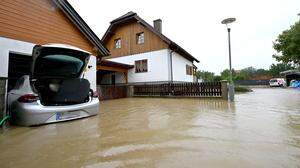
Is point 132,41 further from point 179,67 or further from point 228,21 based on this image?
point 228,21

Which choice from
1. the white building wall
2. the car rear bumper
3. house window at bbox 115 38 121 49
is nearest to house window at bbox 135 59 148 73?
house window at bbox 115 38 121 49

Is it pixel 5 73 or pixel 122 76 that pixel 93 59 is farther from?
pixel 122 76

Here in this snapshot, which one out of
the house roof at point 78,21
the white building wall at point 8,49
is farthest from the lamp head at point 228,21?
the white building wall at point 8,49

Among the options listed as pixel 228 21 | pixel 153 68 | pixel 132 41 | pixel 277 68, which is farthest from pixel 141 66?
pixel 277 68

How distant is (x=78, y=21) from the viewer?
837 cm

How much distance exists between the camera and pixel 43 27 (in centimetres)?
710

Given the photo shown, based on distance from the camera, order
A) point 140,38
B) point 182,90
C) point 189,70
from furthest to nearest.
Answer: point 189,70 → point 140,38 → point 182,90

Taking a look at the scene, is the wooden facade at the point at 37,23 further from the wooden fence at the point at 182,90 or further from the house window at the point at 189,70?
the house window at the point at 189,70

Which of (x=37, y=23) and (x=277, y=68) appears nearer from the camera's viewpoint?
(x=37, y=23)

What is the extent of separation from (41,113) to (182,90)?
10.6 metres

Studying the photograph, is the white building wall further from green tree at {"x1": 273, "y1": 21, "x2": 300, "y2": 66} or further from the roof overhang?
green tree at {"x1": 273, "y1": 21, "x2": 300, "y2": 66}

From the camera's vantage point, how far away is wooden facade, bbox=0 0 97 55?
5932mm

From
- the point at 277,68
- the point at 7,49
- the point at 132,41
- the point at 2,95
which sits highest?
the point at 277,68

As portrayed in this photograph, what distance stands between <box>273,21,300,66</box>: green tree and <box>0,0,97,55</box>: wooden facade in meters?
24.1
